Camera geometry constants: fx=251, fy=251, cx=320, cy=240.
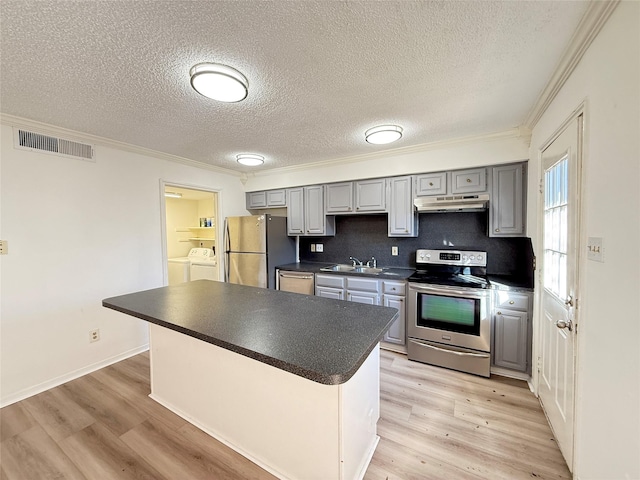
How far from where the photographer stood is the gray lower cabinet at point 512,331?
2316 mm

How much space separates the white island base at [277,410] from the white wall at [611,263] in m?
1.04

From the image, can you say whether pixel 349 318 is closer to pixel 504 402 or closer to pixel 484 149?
pixel 504 402

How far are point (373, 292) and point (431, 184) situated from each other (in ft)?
4.79

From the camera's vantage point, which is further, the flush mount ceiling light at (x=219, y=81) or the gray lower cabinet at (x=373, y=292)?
the gray lower cabinet at (x=373, y=292)

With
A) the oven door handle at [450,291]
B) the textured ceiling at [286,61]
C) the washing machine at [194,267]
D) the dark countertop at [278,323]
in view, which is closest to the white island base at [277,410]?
the dark countertop at [278,323]

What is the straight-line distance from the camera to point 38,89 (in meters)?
1.74

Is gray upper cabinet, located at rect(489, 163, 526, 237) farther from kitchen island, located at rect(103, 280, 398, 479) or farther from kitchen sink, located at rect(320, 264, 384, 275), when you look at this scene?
kitchen island, located at rect(103, 280, 398, 479)

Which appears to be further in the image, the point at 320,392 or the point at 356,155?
the point at 356,155

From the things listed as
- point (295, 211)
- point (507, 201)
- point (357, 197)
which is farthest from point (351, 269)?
point (507, 201)

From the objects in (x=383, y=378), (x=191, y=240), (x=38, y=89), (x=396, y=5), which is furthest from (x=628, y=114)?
(x=191, y=240)

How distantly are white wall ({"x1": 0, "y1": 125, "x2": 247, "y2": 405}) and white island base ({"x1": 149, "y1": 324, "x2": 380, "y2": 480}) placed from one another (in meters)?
1.40

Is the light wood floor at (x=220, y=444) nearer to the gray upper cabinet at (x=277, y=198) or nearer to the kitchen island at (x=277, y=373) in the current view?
the kitchen island at (x=277, y=373)

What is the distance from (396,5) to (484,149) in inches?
82.1

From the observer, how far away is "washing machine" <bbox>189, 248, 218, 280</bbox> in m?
4.64
